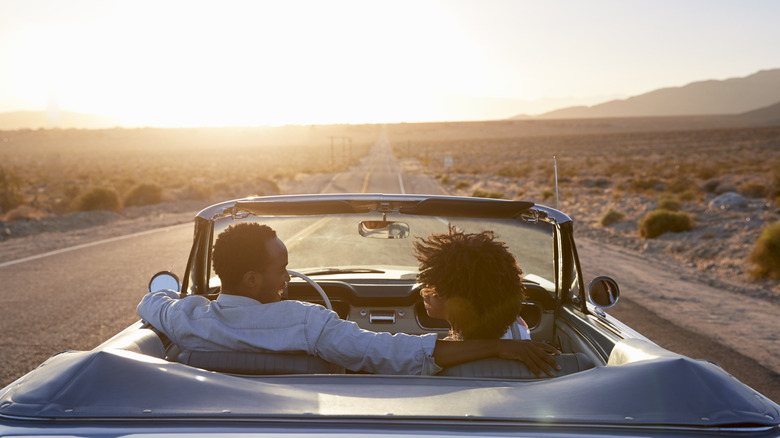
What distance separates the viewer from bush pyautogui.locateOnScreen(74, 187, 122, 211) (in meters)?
23.9

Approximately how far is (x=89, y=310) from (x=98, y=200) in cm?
1758

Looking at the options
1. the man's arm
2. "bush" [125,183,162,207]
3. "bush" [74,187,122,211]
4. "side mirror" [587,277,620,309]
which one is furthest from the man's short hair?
"bush" [125,183,162,207]

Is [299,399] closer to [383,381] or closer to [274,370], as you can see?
[383,381]

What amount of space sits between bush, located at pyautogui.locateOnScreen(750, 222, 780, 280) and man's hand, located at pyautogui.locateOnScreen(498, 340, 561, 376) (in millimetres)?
11190

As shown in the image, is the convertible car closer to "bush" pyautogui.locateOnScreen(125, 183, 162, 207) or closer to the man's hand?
the man's hand

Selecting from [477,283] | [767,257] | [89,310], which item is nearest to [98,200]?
[89,310]

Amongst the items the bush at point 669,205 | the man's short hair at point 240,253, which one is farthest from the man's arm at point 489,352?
the bush at point 669,205

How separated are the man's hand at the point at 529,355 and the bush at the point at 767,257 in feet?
36.7

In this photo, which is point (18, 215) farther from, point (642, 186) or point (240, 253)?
point (642, 186)

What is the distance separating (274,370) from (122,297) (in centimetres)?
776

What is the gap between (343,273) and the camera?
15.7ft

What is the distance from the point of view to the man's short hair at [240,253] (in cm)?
242

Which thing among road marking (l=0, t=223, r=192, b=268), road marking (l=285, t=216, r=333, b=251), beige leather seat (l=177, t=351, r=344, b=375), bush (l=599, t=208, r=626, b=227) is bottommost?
bush (l=599, t=208, r=626, b=227)

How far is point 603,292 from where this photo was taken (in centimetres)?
349
